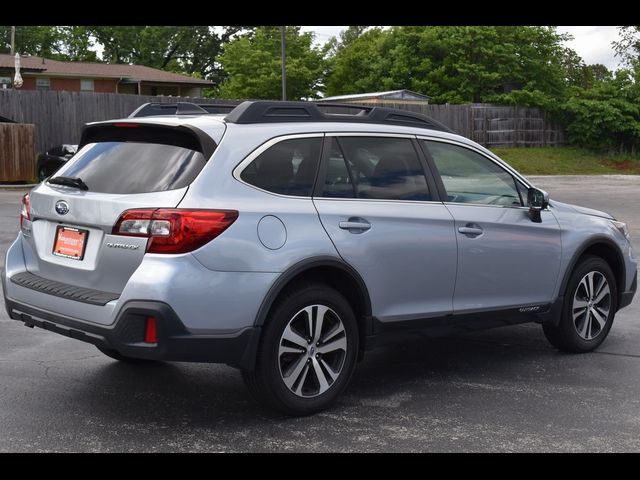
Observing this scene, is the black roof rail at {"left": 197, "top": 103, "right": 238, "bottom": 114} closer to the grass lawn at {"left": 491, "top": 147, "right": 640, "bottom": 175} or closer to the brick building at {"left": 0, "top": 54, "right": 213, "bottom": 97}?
the grass lawn at {"left": 491, "top": 147, "right": 640, "bottom": 175}

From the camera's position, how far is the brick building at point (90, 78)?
54.1m

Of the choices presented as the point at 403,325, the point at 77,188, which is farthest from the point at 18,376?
the point at 403,325

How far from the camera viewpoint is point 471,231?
612 cm

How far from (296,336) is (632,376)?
102 inches

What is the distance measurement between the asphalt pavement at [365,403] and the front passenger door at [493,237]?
55cm

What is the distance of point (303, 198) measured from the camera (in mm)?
5316

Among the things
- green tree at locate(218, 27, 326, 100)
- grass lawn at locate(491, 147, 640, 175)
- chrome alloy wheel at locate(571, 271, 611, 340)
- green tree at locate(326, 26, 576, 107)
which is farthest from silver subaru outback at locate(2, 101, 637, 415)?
green tree at locate(218, 27, 326, 100)

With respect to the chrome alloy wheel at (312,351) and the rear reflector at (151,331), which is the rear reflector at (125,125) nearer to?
the rear reflector at (151,331)

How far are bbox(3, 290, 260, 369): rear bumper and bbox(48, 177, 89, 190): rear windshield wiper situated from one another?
799mm

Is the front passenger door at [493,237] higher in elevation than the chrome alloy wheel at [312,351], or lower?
higher

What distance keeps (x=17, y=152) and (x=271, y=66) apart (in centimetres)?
3162

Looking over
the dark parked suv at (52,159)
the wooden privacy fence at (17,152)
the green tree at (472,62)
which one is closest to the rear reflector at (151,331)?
the dark parked suv at (52,159)

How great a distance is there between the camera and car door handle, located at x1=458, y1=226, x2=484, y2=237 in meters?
6.07
